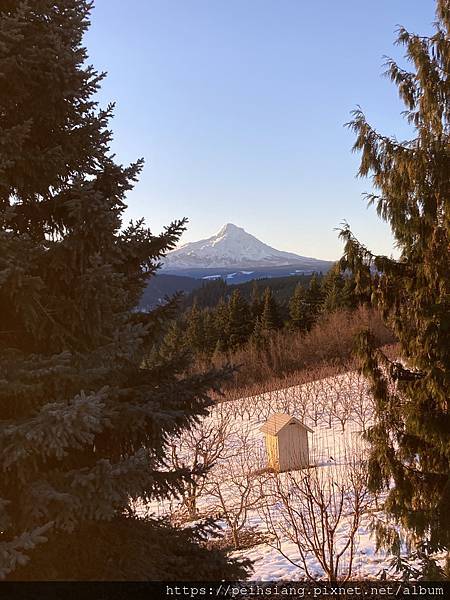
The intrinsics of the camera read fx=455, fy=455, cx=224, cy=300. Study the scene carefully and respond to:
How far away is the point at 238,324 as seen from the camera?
46.8 metres

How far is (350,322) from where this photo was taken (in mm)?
40938

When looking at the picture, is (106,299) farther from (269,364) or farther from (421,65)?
(269,364)

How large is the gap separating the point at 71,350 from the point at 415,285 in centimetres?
449

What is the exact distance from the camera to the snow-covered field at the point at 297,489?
7.16 m

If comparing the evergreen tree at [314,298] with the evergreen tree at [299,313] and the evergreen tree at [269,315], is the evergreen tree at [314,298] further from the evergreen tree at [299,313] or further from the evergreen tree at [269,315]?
the evergreen tree at [269,315]

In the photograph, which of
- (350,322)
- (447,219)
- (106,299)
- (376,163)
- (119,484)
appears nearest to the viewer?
(119,484)

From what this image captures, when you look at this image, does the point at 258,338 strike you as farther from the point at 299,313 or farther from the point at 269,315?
the point at 299,313

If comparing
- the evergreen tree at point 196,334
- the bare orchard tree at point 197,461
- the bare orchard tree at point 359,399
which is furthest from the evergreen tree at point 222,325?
the bare orchard tree at point 197,461

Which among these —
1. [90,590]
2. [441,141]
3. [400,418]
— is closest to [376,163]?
[441,141]

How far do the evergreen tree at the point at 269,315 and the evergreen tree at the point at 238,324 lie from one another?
6.44 ft

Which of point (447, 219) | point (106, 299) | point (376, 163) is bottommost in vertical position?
point (106, 299)

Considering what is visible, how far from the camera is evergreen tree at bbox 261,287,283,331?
149ft

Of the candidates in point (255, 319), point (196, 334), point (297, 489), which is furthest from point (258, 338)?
point (297, 489)

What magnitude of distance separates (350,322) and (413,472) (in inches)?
1416
